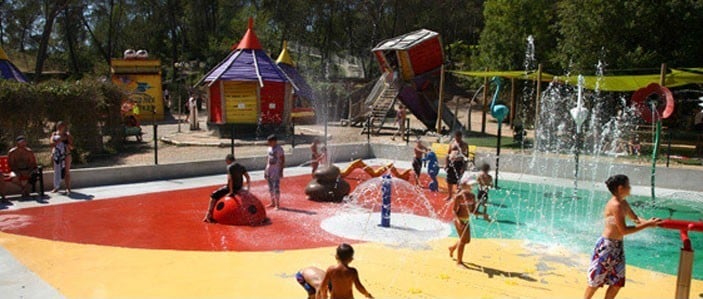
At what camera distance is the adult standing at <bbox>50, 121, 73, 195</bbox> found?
12852mm

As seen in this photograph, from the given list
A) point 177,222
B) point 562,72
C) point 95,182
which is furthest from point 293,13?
point 177,222

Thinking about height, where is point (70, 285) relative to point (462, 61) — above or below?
below

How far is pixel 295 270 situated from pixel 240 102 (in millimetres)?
17903

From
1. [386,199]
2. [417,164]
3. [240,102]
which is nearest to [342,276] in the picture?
[386,199]

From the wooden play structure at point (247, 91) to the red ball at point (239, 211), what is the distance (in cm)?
1401

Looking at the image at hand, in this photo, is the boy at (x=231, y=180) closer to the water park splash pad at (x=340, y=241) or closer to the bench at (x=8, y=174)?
the water park splash pad at (x=340, y=241)

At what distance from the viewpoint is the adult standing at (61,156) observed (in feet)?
42.2

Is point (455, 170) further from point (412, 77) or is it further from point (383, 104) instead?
point (383, 104)

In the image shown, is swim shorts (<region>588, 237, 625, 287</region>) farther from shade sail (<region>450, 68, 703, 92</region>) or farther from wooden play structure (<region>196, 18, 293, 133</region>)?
wooden play structure (<region>196, 18, 293, 133</region>)

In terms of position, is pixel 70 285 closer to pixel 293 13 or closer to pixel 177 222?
pixel 177 222

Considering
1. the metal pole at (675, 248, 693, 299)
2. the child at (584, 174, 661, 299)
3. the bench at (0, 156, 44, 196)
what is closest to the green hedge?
the bench at (0, 156, 44, 196)

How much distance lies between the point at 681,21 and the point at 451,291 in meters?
21.1

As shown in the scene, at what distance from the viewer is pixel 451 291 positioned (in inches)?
277

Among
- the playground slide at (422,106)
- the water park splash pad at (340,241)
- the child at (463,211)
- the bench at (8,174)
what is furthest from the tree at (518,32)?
the bench at (8,174)
